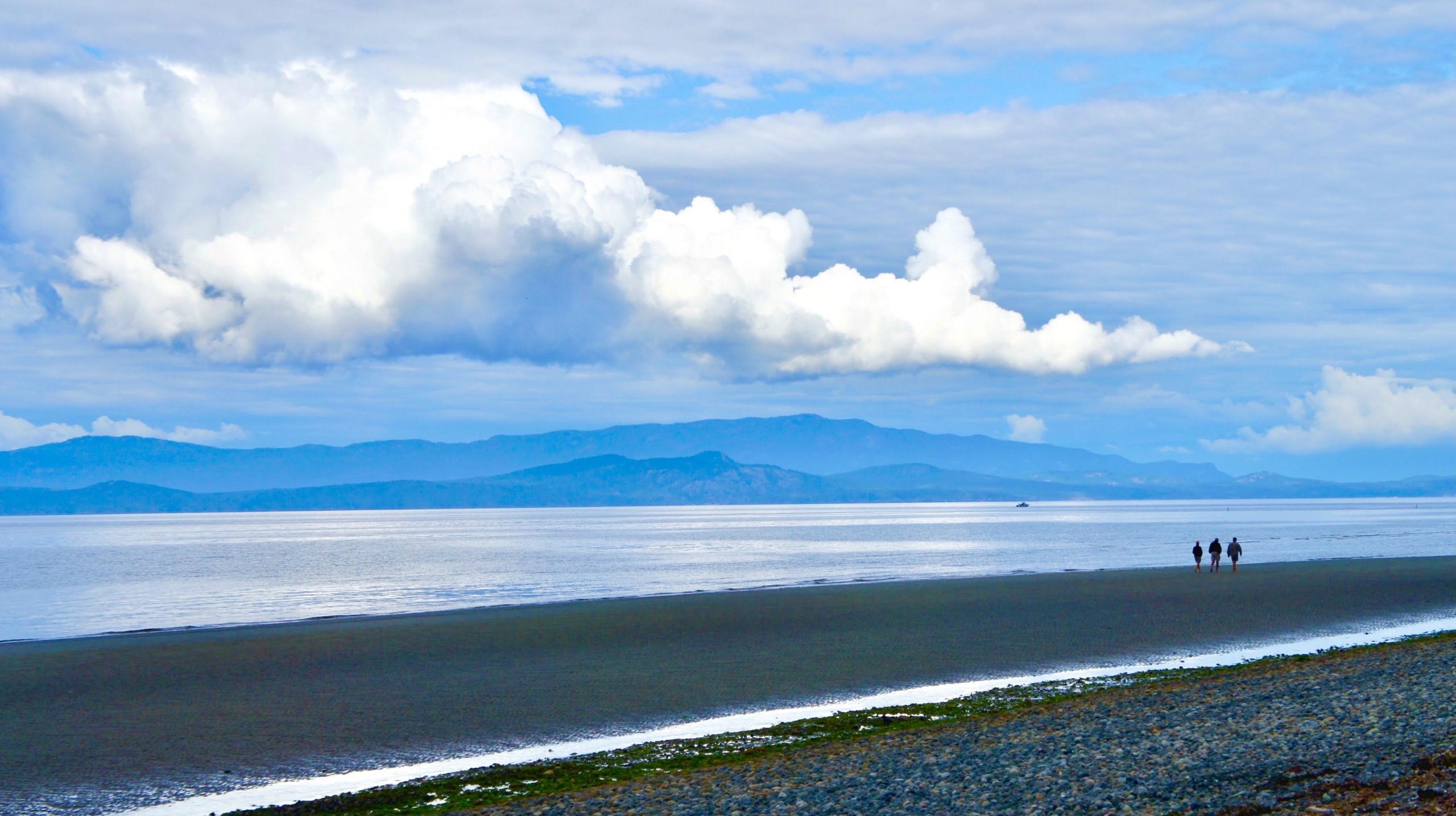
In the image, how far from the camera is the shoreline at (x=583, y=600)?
41.3 meters

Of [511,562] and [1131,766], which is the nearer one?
[1131,766]

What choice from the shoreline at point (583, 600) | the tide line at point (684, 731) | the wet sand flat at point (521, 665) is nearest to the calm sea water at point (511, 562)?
the shoreline at point (583, 600)

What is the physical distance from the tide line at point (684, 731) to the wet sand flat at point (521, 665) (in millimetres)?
884

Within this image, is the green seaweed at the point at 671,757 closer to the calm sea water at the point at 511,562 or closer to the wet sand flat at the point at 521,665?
the wet sand flat at the point at 521,665

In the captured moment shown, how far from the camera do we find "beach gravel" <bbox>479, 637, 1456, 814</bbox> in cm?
1455

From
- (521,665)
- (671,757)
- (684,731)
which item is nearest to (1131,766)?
(671,757)

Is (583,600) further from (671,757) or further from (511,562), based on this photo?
(511,562)

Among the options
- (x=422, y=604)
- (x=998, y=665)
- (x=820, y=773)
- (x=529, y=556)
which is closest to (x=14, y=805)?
(x=820, y=773)

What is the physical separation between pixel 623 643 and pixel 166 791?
18379mm

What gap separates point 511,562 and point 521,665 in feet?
196

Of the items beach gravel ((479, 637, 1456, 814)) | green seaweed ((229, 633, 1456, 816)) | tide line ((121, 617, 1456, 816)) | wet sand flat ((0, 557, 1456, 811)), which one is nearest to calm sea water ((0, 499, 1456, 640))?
wet sand flat ((0, 557, 1456, 811))

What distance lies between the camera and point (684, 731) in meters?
22.7

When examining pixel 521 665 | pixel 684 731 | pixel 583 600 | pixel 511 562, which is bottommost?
pixel 684 731

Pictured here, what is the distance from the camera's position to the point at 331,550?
394ft
